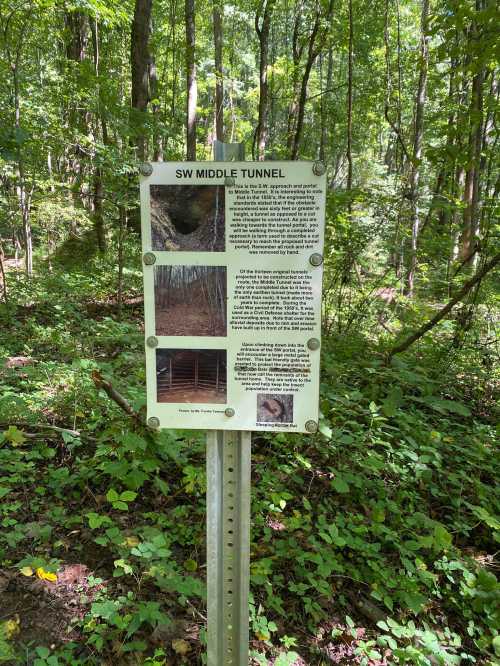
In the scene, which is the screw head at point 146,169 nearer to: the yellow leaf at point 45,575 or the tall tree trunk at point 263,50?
the yellow leaf at point 45,575

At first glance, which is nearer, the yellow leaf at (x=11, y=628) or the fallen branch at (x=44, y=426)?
the yellow leaf at (x=11, y=628)

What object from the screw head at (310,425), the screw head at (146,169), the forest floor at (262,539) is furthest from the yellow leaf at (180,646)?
the screw head at (146,169)

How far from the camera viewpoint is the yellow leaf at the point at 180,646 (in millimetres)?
2082

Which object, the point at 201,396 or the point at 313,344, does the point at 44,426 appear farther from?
the point at 313,344

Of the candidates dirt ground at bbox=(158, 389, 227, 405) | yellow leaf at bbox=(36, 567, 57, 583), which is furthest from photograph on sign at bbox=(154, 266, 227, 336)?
yellow leaf at bbox=(36, 567, 57, 583)

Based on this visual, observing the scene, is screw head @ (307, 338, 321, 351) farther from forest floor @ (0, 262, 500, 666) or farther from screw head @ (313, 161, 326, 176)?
forest floor @ (0, 262, 500, 666)

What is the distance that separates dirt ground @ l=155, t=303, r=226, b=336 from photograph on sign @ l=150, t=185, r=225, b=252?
206mm

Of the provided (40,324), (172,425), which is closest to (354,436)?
(172,425)

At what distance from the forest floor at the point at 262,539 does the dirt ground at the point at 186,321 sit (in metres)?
1.40

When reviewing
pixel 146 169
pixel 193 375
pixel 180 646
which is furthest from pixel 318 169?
pixel 180 646

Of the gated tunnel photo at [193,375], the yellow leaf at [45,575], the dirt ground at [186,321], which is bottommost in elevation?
the yellow leaf at [45,575]

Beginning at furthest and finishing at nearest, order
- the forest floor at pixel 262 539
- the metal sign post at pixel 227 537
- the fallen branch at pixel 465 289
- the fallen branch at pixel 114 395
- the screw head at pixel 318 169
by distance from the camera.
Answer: the fallen branch at pixel 465 289 → the fallen branch at pixel 114 395 → the forest floor at pixel 262 539 → the metal sign post at pixel 227 537 → the screw head at pixel 318 169

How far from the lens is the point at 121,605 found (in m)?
2.17

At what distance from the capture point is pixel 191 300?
1.50 metres
